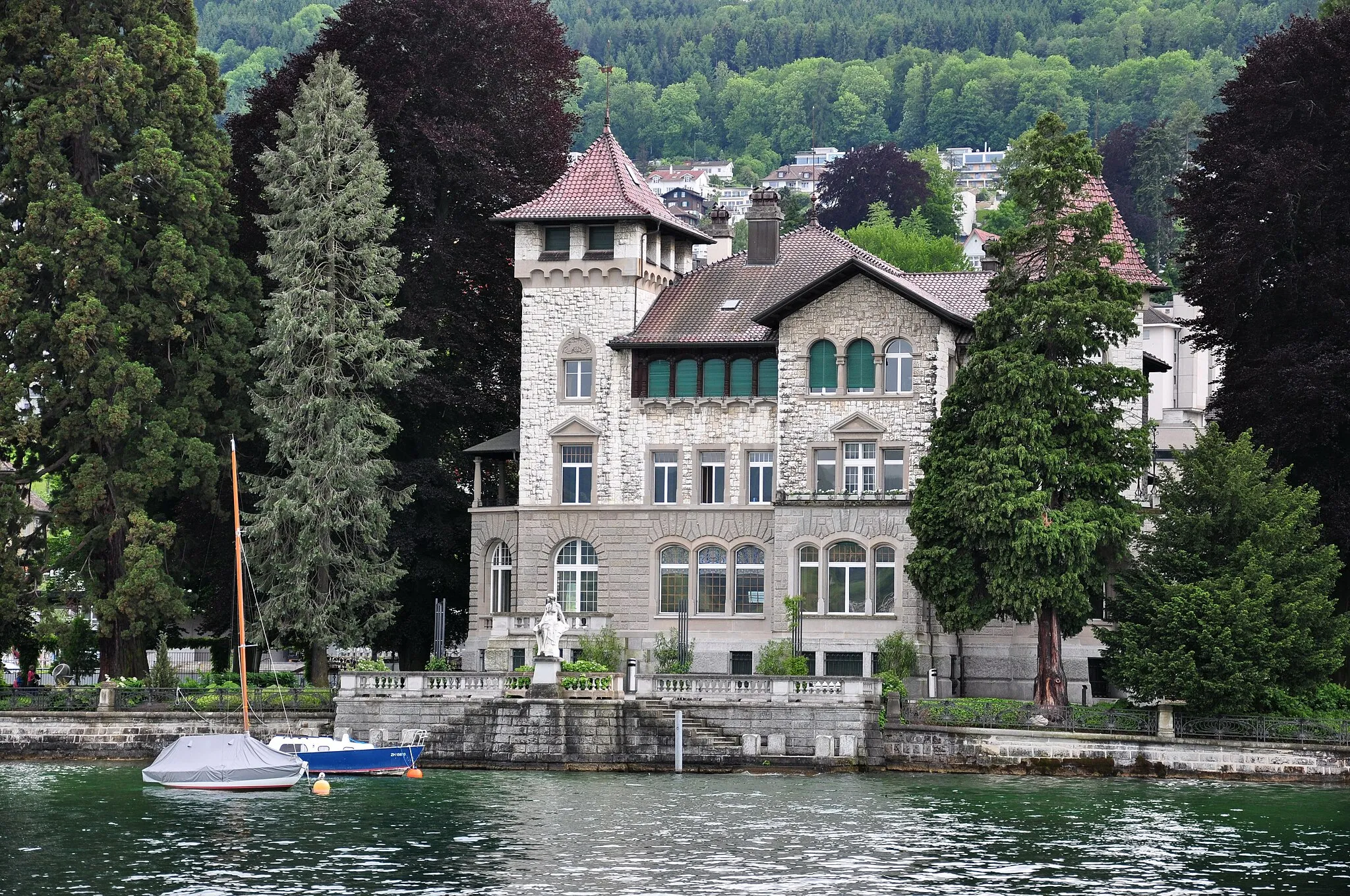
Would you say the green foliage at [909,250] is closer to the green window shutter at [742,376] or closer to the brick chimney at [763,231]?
the brick chimney at [763,231]

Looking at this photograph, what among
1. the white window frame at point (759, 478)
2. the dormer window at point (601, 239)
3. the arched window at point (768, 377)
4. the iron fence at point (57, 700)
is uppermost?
the dormer window at point (601, 239)

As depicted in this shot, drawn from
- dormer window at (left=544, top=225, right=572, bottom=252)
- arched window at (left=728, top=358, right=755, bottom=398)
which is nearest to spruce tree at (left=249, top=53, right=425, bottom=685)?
dormer window at (left=544, top=225, right=572, bottom=252)

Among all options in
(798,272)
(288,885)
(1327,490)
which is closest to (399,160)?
(798,272)

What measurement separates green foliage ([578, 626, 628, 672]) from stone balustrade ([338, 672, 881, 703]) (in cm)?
501

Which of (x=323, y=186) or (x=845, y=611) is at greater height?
(x=323, y=186)

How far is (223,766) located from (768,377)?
2119 cm

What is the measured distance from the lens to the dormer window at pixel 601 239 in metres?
65.9

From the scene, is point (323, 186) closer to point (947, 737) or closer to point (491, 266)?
point (491, 266)

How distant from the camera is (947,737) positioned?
55.1 m

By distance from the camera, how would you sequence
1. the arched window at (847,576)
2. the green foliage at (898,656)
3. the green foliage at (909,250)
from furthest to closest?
the green foliage at (909,250) → the arched window at (847,576) → the green foliage at (898,656)

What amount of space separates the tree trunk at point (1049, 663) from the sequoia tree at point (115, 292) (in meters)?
24.3

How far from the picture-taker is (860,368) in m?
63.1

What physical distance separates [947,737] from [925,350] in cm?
1264

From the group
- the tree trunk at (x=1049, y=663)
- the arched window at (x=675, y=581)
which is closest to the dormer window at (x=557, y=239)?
the arched window at (x=675, y=581)
